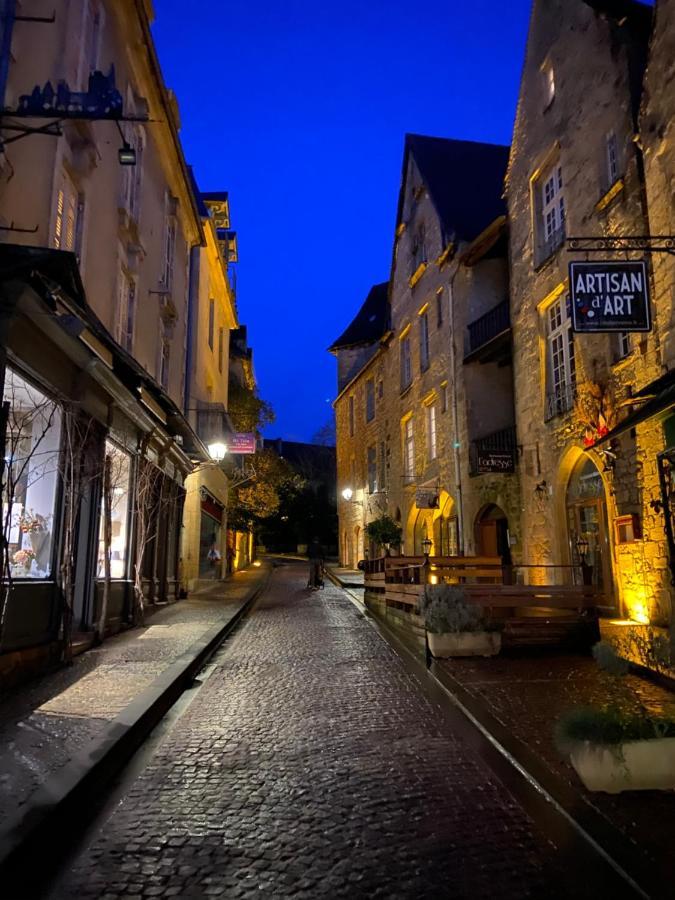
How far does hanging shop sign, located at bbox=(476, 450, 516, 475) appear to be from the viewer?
52.1ft

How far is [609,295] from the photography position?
903 centimetres

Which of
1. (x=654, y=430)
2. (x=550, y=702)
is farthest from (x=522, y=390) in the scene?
(x=550, y=702)

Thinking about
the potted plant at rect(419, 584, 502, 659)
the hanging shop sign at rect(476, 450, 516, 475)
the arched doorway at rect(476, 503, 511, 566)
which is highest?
the hanging shop sign at rect(476, 450, 516, 475)

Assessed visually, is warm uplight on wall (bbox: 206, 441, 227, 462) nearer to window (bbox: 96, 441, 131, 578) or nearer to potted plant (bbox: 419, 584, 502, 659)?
window (bbox: 96, 441, 131, 578)

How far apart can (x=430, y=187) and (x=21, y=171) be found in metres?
18.5

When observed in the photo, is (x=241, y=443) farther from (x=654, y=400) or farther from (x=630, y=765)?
(x=630, y=765)

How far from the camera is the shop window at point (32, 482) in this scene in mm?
6883

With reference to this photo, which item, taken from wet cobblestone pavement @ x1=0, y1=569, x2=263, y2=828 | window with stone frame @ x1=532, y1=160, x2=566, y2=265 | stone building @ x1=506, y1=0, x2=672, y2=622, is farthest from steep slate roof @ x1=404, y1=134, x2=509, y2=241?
wet cobblestone pavement @ x1=0, y1=569, x2=263, y2=828

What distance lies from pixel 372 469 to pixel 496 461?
55.5 ft

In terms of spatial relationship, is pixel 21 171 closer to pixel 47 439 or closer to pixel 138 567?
pixel 47 439

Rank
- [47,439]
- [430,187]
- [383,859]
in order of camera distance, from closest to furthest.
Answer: [383,859], [47,439], [430,187]

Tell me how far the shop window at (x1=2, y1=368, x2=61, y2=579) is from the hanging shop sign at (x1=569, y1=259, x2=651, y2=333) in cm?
691

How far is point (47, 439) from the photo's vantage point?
7.73 m

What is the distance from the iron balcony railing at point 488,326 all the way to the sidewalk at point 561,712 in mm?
11408
